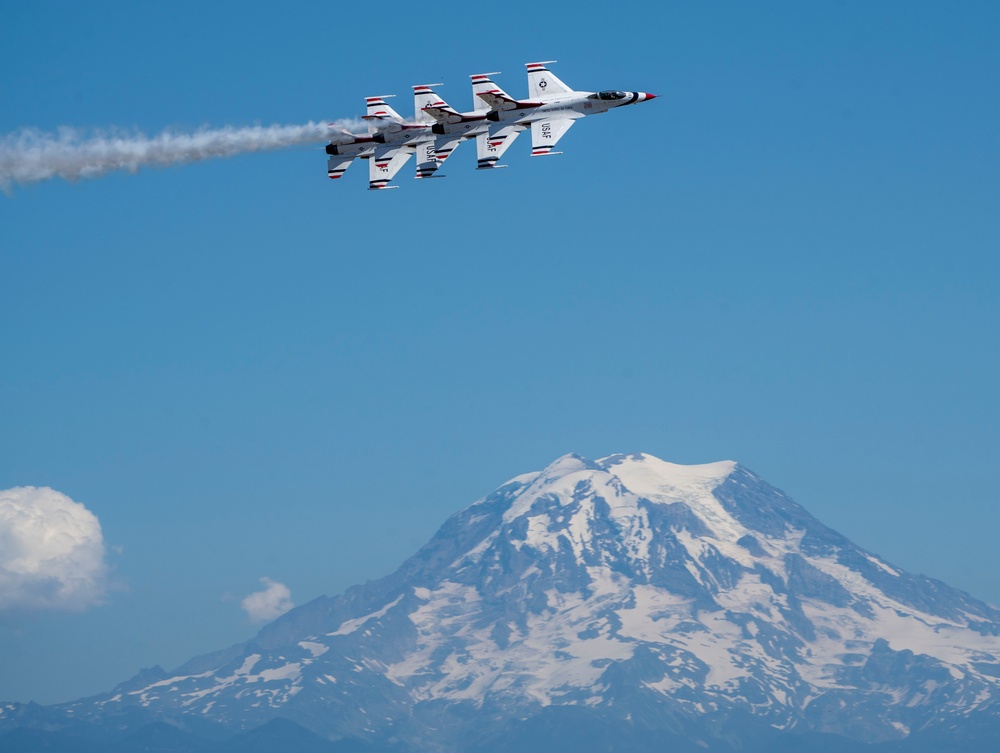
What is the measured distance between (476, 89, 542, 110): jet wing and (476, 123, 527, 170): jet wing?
176 cm

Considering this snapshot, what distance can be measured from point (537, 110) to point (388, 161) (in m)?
15.1

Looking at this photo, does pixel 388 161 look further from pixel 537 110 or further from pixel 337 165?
pixel 537 110

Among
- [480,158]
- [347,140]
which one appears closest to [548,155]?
[480,158]

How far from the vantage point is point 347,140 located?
148 metres

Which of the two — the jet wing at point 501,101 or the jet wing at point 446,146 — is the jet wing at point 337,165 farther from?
the jet wing at point 501,101

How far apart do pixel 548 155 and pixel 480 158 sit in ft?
21.0

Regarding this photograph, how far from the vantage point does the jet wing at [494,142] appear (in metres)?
143

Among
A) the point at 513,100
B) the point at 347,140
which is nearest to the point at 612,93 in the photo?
the point at 513,100

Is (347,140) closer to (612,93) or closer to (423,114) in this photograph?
(423,114)

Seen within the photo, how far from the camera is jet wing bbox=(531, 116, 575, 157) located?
143875 millimetres

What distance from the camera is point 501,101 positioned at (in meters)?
145

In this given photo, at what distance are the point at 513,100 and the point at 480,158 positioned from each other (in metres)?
6.76

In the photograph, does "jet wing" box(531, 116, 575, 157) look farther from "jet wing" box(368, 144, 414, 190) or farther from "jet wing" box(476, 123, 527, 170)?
"jet wing" box(368, 144, 414, 190)

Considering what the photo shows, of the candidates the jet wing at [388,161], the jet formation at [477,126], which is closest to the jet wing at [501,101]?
the jet formation at [477,126]
